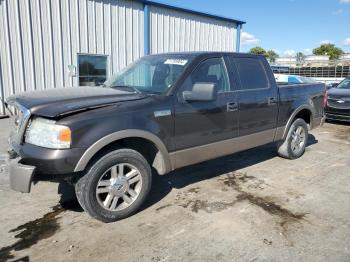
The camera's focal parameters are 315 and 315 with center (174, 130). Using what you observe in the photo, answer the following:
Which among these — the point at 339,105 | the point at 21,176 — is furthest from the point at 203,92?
the point at 339,105

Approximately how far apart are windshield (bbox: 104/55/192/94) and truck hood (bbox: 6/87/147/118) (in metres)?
0.31

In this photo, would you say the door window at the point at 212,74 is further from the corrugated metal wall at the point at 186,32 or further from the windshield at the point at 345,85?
the corrugated metal wall at the point at 186,32

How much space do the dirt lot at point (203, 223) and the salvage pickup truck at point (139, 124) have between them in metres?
0.37

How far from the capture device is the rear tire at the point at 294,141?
577 centimetres

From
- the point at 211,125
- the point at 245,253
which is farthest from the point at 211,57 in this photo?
the point at 245,253

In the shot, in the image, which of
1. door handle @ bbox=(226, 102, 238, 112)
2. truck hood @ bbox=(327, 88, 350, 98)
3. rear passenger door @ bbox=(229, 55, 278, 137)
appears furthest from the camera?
truck hood @ bbox=(327, 88, 350, 98)

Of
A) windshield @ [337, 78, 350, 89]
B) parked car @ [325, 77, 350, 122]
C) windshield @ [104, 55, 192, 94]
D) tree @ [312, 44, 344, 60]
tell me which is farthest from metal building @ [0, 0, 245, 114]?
tree @ [312, 44, 344, 60]

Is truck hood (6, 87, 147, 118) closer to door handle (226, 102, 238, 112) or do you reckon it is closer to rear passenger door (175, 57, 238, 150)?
rear passenger door (175, 57, 238, 150)

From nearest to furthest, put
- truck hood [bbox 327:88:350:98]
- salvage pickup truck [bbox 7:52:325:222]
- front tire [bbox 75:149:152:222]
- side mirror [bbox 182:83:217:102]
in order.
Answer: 1. salvage pickup truck [bbox 7:52:325:222]
2. front tire [bbox 75:149:152:222]
3. side mirror [bbox 182:83:217:102]
4. truck hood [bbox 327:88:350:98]

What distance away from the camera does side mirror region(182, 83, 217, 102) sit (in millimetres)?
3648

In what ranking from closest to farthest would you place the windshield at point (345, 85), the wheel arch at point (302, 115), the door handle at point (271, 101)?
1. the door handle at point (271, 101)
2. the wheel arch at point (302, 115)
3. the windshield at point (345, 85)

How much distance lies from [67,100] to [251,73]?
287 cm

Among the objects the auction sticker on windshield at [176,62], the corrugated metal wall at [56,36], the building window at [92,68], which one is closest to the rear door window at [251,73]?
the auction sticker on windshield at [176,62]

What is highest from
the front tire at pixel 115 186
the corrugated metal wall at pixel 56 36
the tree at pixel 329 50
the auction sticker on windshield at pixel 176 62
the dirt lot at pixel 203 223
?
the tree at pixel 329 50
